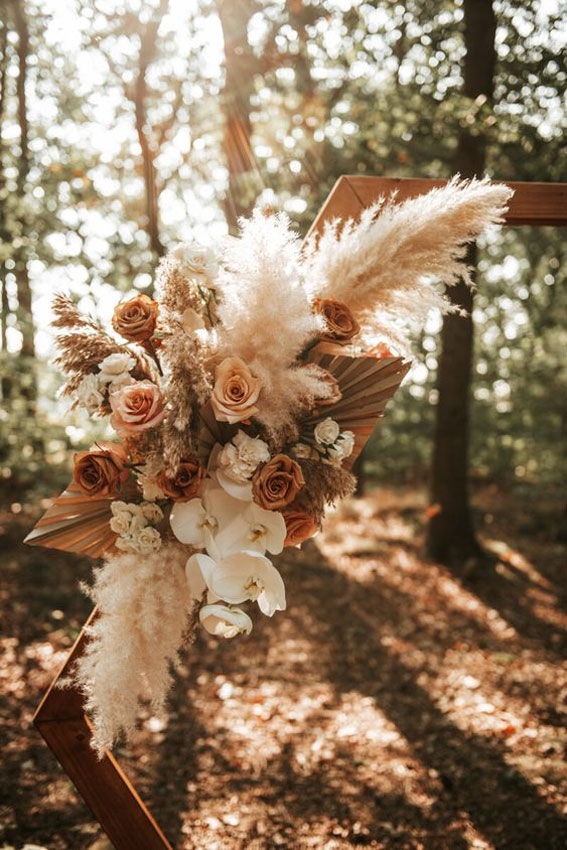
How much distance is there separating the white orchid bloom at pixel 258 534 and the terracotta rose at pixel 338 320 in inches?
19.1

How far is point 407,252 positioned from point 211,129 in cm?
726

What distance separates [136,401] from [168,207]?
306 inches

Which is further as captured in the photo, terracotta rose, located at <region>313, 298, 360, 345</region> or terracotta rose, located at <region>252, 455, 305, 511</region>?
terracotta rose, located at <region>313, 298, 360, 345</region>

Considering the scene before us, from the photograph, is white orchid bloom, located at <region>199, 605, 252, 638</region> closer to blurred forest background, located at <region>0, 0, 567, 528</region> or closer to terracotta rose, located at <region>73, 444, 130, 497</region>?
terracotta rose, located at <region>73, 444, 130, 497</region>

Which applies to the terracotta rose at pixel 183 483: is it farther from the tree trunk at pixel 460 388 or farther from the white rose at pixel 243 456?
the tree trunk at pixel 460 388

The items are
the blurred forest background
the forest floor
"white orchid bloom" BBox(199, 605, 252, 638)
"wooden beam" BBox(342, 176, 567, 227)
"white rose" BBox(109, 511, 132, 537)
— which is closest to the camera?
"white orchid bloom" BBox(199, 605, 252, 638)

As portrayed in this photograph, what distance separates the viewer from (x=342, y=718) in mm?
4227

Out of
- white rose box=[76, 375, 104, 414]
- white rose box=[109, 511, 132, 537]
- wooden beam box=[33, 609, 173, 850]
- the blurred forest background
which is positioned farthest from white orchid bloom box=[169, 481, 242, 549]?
the blurred forest background

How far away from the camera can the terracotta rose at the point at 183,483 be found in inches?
63.0

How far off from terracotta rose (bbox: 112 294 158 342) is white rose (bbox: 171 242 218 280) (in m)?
0.15

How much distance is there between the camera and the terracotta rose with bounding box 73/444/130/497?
5.30 feet

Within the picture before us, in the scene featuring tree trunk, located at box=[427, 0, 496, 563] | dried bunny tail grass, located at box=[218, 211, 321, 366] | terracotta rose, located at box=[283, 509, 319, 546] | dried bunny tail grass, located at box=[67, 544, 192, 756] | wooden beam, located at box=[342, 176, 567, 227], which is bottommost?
dried bunny tail grass, located at box=[67, 544, 192, 756]

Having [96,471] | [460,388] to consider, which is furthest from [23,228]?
[96,471]

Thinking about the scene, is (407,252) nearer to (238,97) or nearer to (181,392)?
(181,392)
